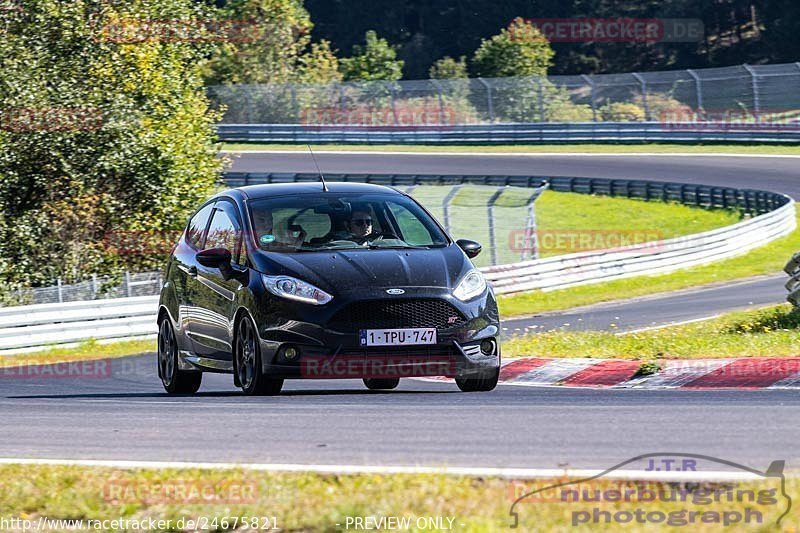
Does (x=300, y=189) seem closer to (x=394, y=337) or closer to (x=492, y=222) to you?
(x=394, y=337)

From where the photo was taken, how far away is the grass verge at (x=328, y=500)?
486 cm

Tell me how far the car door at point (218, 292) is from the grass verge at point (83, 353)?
8676 mm

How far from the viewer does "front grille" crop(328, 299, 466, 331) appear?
9.08m

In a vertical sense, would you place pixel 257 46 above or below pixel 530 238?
above

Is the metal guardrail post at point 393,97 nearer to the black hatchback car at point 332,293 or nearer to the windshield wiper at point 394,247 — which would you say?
the black hatchback car at point 332,293

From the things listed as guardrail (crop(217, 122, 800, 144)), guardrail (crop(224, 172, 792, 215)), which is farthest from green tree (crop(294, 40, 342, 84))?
guardrail (crop(224, 172, 792, 215))

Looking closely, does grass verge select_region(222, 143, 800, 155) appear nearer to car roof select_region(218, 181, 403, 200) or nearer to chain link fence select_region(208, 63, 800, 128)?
chain link fence select_region(208, 63, 800, 128)

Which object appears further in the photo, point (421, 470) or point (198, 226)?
point (198, 226)

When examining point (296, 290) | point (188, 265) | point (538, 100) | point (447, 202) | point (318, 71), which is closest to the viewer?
point (296, 290)

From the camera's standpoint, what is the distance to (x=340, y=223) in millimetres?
10023

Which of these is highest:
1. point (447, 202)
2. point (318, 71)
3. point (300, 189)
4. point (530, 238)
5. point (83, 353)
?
point (300, 189)

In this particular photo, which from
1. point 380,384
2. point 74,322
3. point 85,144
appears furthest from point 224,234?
point 85,144

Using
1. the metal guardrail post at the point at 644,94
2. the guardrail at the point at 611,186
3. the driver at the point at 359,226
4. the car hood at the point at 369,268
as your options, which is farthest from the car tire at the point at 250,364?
the metal guardrail post at the point at 644,94

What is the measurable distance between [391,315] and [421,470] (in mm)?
3289
